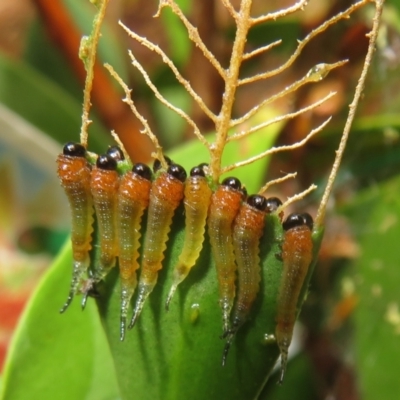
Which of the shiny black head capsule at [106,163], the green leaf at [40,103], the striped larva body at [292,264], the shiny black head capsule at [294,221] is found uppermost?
the green leaf at [40,103]

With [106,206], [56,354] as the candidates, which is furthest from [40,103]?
[106,206]

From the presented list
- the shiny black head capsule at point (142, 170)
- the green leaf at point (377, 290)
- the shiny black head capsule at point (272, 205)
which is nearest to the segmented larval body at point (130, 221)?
the shiny black head capsule at point (142, 170)

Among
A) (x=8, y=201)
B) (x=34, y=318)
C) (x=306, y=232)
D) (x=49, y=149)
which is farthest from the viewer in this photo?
(x=8, y=201)

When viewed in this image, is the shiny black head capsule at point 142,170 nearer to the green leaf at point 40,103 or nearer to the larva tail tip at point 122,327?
the larva tail tip at point 122,327

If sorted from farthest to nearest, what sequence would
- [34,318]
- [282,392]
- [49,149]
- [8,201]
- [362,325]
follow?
[8,201]
[49,149]
[362,325]
[282,392]
[34,318]

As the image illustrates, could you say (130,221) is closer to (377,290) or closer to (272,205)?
(272,205)

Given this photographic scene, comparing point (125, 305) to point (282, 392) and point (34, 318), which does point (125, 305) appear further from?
point (282, 392)

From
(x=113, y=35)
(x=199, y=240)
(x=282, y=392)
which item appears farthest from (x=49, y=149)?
(x=199, y=240)
